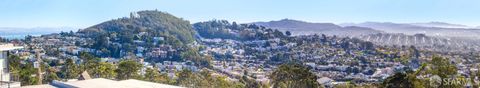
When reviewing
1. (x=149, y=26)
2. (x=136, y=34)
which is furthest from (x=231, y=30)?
(x=136, y=34)

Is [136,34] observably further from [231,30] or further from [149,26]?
[231,30]

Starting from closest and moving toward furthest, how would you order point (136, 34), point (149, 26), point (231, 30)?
point (136, 34)
point (149, 26)
point (231, 30)

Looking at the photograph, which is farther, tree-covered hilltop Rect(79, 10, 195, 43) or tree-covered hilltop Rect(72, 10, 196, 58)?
tree-covered hilltop Rect(79, 10, 195, 43)

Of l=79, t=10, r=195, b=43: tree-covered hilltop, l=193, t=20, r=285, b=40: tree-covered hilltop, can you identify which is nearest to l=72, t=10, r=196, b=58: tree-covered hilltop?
l=79, t=10, r=195, b=43: tree-covered hilltop

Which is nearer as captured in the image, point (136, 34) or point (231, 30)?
point (136, 34)

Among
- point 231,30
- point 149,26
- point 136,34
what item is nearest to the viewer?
point 136,34

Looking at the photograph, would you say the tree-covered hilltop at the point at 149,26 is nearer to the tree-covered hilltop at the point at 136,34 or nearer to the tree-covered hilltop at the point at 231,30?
the tree-covered hilltop at the point at 136,34

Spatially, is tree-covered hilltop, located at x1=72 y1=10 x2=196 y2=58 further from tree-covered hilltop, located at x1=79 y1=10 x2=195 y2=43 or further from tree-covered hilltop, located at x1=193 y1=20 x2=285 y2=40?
tree-covered hilltop, located at x1=193 y1=20 x2=285 y2=40

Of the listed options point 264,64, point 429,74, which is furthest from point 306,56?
point 429,74
